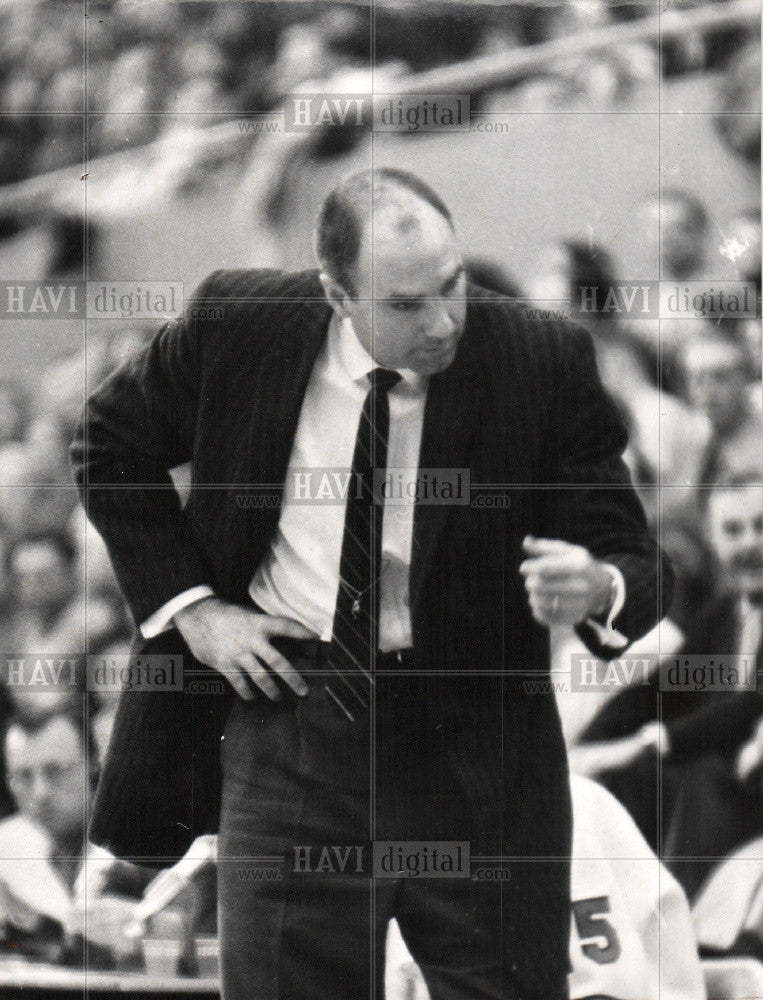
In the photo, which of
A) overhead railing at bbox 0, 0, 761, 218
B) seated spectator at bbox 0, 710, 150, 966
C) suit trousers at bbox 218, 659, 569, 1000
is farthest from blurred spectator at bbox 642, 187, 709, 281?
seated spectator at bbox 0, 710, 150, 966

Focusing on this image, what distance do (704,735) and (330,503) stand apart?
105 cm

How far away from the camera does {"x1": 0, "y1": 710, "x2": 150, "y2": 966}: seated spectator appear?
2914 millimetres

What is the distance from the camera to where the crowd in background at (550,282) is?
2.89 m

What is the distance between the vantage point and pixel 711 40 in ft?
9.56

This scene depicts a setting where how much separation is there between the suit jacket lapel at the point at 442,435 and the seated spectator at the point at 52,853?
2.99ft

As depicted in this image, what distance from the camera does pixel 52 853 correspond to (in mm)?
2920

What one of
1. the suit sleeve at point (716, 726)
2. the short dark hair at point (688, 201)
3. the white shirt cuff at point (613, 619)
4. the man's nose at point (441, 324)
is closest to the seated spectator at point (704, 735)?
the suit sleeve at point (716, 726)

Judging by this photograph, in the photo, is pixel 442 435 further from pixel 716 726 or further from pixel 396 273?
pixel 716 726

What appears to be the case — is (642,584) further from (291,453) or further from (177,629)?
(177,629)

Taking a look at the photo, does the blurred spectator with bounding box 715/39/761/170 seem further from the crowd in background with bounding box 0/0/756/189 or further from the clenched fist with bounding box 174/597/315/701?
the clenched fist with bounding box 174/597/315/701

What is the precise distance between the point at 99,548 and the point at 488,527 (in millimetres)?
914

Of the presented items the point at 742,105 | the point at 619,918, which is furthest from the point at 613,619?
the point at 742,105

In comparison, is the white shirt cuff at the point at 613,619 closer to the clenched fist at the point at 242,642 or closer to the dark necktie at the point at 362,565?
the dark necktie at the point at 362,565

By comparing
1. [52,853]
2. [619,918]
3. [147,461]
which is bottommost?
[619,918]
